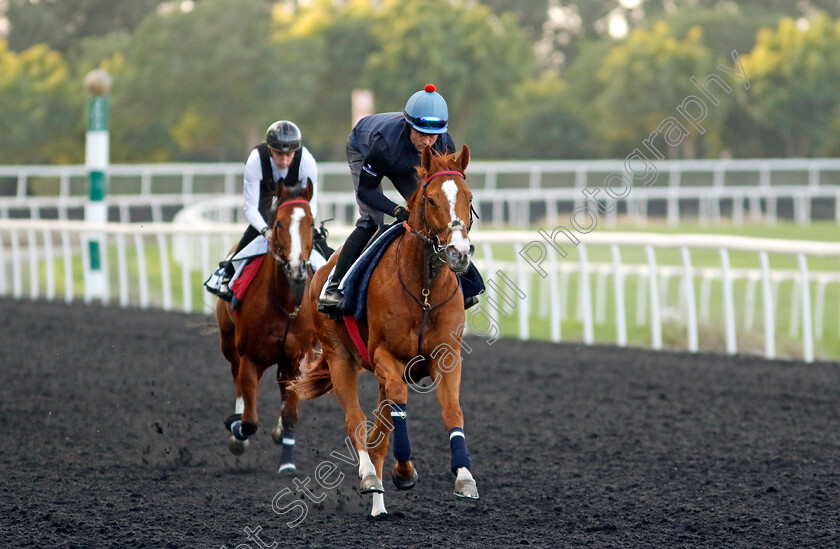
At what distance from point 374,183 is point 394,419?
1.08 metres

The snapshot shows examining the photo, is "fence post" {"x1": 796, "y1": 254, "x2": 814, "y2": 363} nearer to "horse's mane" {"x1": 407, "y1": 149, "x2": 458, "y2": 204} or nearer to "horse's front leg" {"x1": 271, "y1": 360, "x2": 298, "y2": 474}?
"horse's front leg" {"x1": 271, "y1": 360, "x2": 298, "y2": 474}

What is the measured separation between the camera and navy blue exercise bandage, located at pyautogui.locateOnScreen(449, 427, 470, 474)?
439 cm

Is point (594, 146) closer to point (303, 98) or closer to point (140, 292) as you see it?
point (303, 98)

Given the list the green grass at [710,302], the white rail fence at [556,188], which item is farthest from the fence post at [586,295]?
the white rail fence at [556,188]

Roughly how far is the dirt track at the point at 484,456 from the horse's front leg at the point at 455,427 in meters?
0.22

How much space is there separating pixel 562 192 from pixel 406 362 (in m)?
18.6

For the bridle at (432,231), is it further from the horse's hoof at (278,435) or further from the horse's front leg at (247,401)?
the horse's hoof at (278,435)

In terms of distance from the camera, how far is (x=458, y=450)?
173 inches

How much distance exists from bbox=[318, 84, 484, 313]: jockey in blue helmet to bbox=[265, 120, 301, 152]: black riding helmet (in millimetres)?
742

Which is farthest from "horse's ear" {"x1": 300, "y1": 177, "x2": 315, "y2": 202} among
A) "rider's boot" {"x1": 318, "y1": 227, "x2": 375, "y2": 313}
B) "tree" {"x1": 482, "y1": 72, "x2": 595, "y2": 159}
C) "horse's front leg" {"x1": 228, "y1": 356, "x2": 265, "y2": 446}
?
"tree" {"x1": 482, "y1": 72, "x2": 595, "y2": 159}

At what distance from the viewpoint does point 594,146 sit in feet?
119

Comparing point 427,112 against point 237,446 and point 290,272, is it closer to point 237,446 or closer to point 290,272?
point 290,272

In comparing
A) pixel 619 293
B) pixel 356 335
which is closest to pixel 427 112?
pixel 356 335

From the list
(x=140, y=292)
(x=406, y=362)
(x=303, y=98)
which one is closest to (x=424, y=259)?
(x=406, y=362)
